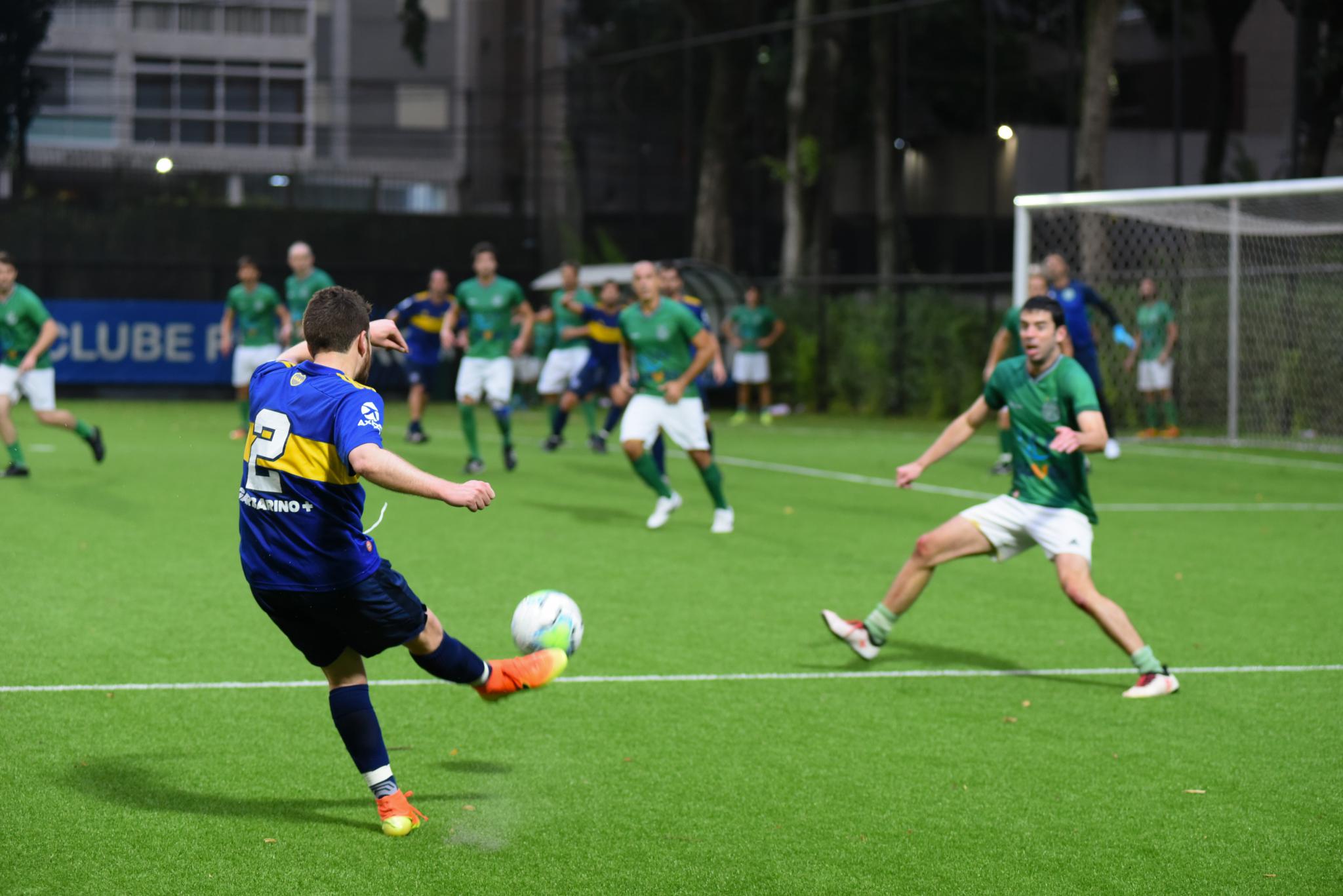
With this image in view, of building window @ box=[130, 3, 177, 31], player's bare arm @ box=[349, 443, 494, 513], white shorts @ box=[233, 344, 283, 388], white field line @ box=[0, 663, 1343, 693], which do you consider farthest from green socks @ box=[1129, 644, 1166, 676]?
building window @ box=[130, 3, 177, 31]

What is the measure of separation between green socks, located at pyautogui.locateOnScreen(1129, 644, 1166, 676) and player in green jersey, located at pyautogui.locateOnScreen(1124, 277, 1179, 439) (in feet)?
49.9

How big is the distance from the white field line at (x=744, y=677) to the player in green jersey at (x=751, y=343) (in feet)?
61.9

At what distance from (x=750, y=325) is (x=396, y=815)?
22.2 m

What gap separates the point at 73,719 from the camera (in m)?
6.35

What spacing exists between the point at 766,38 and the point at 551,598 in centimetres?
3061

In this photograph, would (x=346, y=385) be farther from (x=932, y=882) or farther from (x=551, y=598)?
(x=932, y=882)

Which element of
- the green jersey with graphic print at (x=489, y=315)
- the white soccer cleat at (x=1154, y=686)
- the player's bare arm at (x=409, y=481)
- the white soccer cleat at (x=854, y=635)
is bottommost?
the white soccer cleat at (x=1154, y=686)

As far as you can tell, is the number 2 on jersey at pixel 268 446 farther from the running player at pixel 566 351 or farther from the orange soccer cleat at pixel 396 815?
the running player at pixel 566 351

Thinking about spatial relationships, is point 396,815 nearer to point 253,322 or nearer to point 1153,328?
point 253,322

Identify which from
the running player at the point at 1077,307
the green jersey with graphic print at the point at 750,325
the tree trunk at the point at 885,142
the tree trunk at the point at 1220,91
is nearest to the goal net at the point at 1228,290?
the running player at the point at 1077,307

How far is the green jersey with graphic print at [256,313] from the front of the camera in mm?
19062

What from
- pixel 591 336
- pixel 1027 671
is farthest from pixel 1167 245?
pixel 1027 671

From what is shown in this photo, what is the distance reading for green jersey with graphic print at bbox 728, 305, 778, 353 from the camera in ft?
87.9

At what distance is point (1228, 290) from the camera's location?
23594mm
